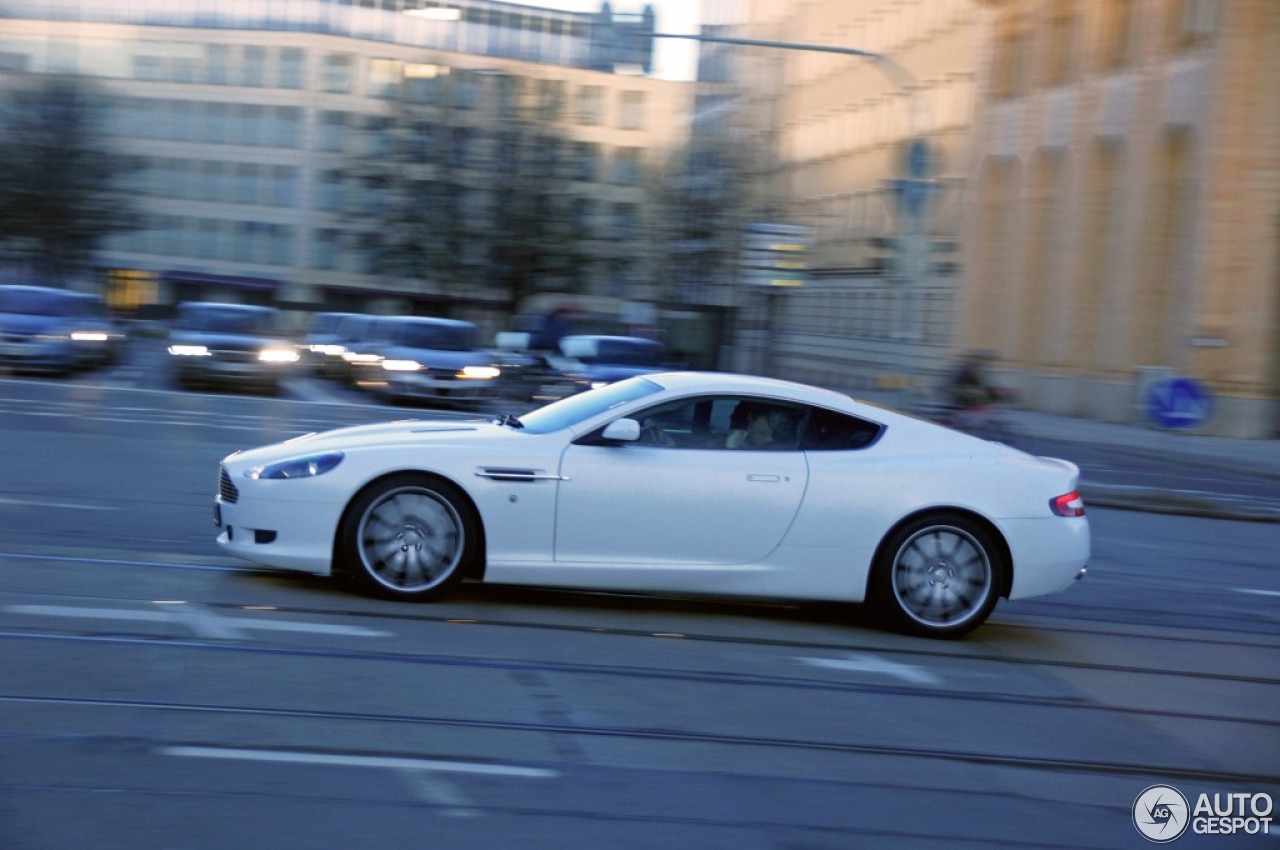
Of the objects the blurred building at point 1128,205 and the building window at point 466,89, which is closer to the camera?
the blurred building at point 1128,205

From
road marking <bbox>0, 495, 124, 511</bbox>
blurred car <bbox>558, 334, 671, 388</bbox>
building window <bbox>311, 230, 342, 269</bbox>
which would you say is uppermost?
building window <bbox>311, 230, 342, 269</bbox>

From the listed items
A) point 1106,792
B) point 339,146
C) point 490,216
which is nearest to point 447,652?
point 1106,792

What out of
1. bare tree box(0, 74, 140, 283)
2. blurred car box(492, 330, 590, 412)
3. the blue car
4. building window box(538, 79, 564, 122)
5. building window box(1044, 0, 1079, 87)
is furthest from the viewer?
bare tree box(0, 74, 140, 283)

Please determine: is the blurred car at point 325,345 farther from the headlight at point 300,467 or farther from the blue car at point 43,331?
the headlight at point 300,467

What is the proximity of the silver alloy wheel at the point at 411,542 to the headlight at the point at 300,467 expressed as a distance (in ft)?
1.07

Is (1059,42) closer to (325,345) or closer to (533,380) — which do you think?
(325,345)

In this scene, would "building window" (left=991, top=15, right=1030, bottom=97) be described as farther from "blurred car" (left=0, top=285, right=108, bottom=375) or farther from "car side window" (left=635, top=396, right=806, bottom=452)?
"car side window" (left=635, top=396, right=806, bottom=452)

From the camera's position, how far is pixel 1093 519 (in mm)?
15961

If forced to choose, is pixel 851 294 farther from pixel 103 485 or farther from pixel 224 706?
pixel 224 706

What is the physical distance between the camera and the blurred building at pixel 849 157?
179 ft

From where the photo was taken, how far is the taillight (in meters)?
8.59

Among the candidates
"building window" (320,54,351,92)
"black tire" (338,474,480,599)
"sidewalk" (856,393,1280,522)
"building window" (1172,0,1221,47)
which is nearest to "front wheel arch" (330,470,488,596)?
"black tire" (338,474,480,599)

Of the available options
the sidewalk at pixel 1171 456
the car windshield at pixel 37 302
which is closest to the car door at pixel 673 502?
the sidewalk at pixel 1171 456

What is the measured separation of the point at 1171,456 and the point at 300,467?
26829 mm
